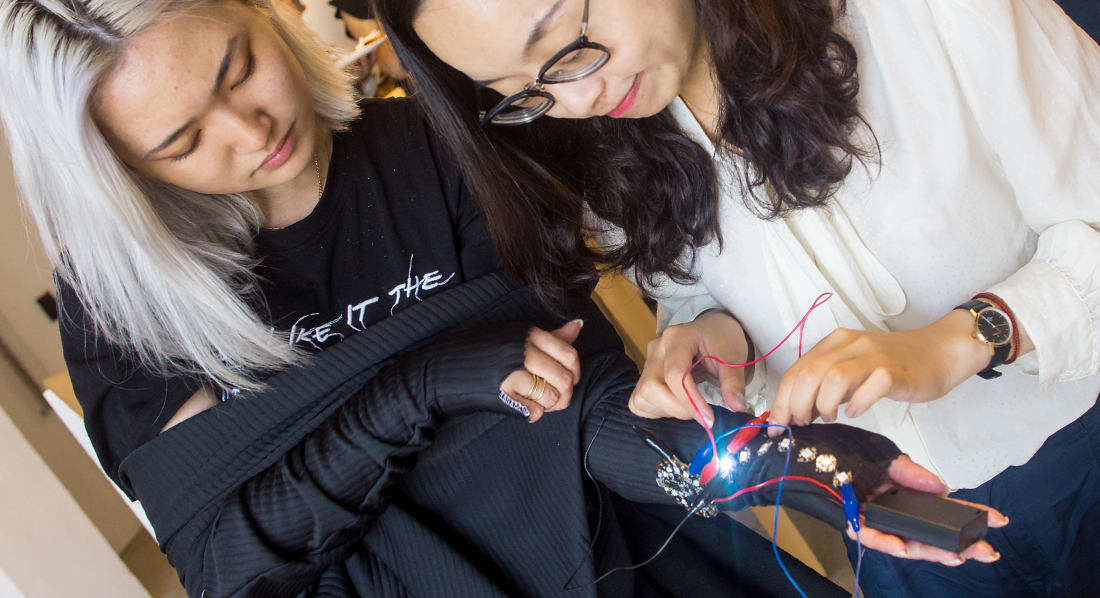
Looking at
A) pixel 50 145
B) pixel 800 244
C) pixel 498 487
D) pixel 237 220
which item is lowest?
pixel 498 487

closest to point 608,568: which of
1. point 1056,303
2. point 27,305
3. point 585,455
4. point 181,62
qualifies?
point 585,455

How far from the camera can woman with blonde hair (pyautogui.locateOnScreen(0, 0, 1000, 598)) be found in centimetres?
85

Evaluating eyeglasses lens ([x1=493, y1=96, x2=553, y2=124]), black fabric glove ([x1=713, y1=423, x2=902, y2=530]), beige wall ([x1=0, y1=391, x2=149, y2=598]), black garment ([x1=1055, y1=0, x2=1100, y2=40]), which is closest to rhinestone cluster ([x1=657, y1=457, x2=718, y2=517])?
black fabric glove ([x1=713, y1=423, x2=902, y2=530])

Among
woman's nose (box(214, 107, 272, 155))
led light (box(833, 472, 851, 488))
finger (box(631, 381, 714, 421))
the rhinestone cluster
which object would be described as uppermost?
woman's nose (box(214, 107, 272, 155))

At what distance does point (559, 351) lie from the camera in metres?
0.90

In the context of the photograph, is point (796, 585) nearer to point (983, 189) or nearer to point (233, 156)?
point (983, 189)

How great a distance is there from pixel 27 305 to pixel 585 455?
1.63 meters

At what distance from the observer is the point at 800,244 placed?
0.91 meters

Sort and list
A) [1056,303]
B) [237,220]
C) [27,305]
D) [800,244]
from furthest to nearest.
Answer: [27,305], [237,220], [800,244], [1056,303]

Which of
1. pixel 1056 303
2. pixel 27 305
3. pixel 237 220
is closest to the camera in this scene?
pixel 1056 303

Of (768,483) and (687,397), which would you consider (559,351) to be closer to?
(687,397)

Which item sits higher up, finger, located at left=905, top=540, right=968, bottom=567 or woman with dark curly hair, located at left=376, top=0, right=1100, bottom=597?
woman with dark curly hair, located at left=376, top=0, right=1100, bottom=597

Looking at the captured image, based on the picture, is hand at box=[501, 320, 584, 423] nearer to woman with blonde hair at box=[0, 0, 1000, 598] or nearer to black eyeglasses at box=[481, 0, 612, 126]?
woman with blonde hair at box=[0, 0, 1000, 598]

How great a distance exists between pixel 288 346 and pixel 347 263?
0.51ft
